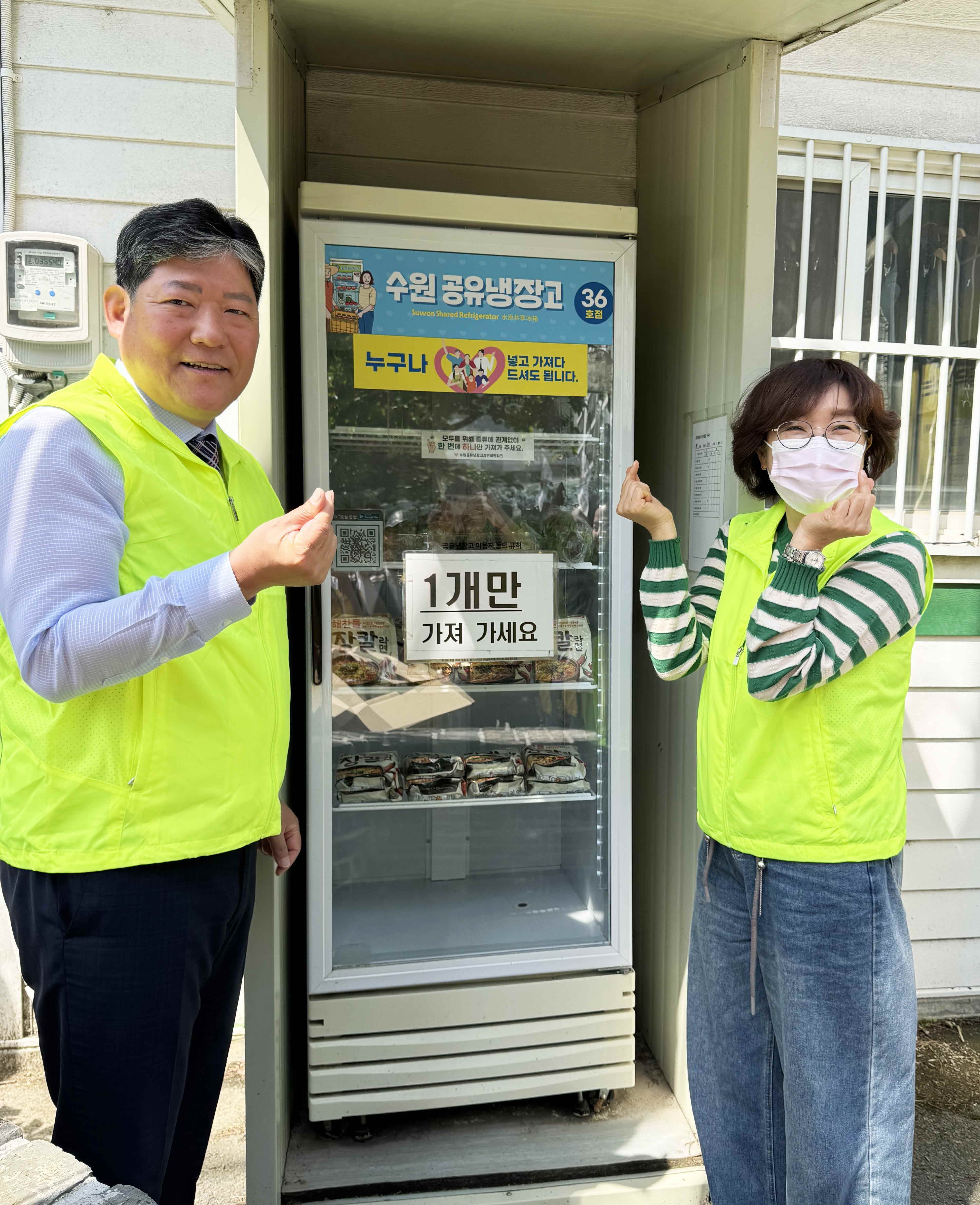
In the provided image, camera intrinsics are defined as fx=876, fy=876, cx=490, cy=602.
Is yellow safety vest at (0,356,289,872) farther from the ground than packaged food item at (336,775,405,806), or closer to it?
farther from the ground

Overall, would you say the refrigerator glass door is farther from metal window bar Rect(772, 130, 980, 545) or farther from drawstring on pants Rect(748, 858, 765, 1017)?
metal window bar Rect(772, 130, 980, 545)

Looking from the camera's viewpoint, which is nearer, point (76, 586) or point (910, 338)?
point (76, 586)

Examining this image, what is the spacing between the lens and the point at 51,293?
2.76 meters

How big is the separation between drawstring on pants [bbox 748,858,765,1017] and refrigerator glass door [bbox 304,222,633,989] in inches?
33.2

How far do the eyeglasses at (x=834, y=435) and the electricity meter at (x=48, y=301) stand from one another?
225 cm

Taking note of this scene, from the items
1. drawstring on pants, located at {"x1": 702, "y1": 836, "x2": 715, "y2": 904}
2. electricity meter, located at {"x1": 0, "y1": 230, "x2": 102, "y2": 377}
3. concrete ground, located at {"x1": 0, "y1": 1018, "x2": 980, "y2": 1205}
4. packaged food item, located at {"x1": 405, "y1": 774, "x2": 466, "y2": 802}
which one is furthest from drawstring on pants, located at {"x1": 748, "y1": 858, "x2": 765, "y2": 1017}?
electricity meter, located at {"x1": 0, "y1": 230, "x2": 102, "y2": 377}

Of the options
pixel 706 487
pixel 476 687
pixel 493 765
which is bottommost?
Answer: pixel 493 765

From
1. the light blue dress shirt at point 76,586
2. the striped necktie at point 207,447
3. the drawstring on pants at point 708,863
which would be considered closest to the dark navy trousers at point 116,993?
the light blue dress shirt at point 76,586

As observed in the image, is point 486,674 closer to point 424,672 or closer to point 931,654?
point 424,672

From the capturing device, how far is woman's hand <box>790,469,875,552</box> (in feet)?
4.86

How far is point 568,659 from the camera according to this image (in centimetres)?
269

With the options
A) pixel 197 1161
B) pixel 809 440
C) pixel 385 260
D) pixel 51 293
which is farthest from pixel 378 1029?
pixel 51 293

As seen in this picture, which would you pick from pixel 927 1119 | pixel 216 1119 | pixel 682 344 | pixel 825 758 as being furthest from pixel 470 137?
pixel 927 1119

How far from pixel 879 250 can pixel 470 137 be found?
154cm
